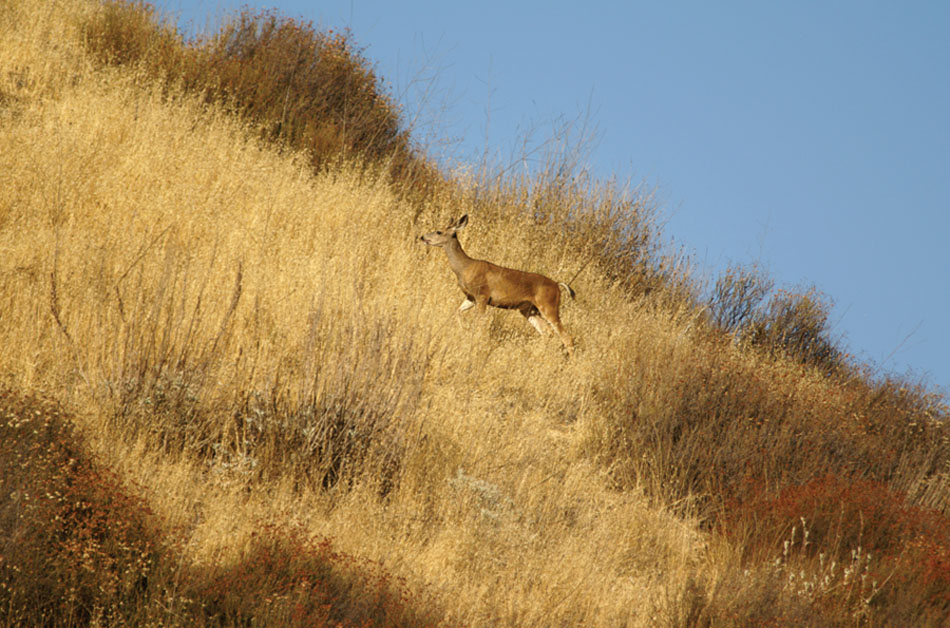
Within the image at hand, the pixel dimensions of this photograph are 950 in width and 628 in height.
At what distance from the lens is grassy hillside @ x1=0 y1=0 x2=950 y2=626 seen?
499cm

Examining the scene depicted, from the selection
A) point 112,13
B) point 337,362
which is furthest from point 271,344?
point 112,13

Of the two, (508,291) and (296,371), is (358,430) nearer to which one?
(296,371)

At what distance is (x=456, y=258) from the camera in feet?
36.5

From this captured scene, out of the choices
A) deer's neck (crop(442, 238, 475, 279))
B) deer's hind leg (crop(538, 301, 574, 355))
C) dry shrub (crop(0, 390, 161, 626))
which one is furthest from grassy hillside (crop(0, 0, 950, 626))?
deer's neck (crop(442, 238, 475, 279))

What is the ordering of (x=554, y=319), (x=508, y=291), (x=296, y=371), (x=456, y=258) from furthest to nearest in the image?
(x=456, y=258), (x=554, y=319), (x=508, y=291), (x=296, y=371)

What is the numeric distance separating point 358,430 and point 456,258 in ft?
15.5

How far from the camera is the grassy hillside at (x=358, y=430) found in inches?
196

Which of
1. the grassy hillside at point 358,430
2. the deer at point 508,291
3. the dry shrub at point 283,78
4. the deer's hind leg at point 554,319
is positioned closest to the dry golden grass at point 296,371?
the grassy hillside at point 358,430

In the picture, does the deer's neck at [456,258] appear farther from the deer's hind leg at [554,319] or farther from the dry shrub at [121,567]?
the dry shrub at [121,567]

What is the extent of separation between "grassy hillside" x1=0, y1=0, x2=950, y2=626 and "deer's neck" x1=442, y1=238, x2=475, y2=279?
0.55 meters

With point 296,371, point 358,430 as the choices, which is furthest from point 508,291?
point 358,430

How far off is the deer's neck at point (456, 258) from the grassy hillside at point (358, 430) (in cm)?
55

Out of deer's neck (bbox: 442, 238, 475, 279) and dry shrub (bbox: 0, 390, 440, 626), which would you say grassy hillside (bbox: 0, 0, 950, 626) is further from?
deer's neck (bbox: 442, 238, 475, 279)

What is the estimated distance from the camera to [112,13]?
16109 mm
